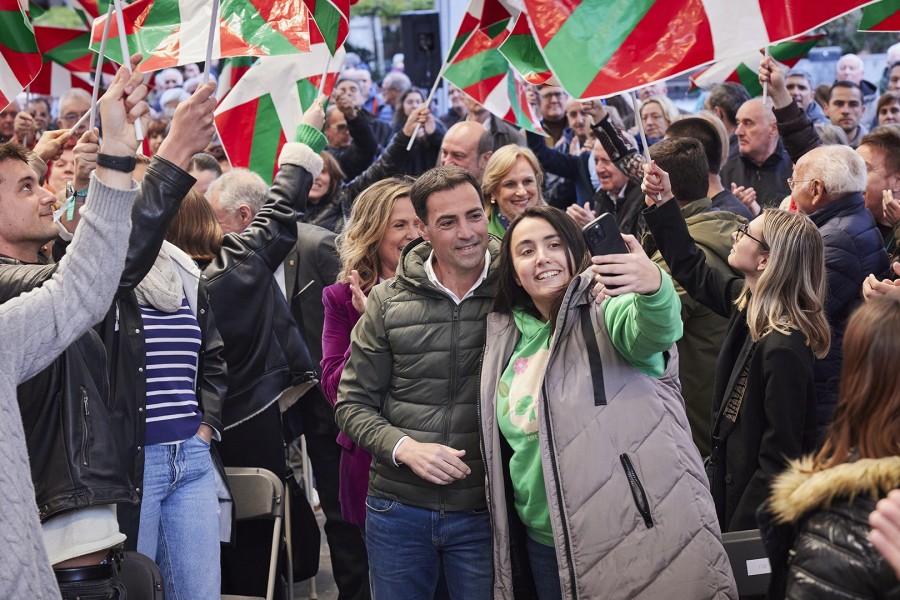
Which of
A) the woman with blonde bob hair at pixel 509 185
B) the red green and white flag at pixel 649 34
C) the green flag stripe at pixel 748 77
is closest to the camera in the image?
the red green and white flag at pixel 649 34

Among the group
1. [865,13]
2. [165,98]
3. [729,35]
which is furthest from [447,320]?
[165,98]

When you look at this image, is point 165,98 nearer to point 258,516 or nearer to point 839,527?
point 258,516

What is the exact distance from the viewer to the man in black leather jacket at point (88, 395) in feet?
Result: 9.60

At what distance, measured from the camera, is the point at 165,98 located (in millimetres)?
A: 12852

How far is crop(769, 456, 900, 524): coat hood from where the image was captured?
2129 mm

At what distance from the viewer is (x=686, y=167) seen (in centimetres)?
491

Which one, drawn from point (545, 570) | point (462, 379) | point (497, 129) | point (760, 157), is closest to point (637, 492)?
point (545, 570)

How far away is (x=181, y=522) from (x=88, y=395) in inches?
31.0

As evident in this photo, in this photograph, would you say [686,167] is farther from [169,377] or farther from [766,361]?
[169,377]

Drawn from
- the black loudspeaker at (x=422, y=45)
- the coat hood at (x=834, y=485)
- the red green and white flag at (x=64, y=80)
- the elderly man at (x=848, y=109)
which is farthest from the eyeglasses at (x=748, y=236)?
the black loudspeaker at (x=422, y=45)

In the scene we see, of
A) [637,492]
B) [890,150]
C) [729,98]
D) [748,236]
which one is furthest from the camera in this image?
[729,98]

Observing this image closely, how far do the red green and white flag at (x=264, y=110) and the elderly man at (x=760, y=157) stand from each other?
2.84m

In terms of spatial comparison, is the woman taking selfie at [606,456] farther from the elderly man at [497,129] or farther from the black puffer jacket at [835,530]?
the elderly man at [497,129]

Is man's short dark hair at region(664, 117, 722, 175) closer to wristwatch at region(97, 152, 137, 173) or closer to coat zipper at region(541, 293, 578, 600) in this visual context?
coat zipper at region(541, 293, 578, 600)
